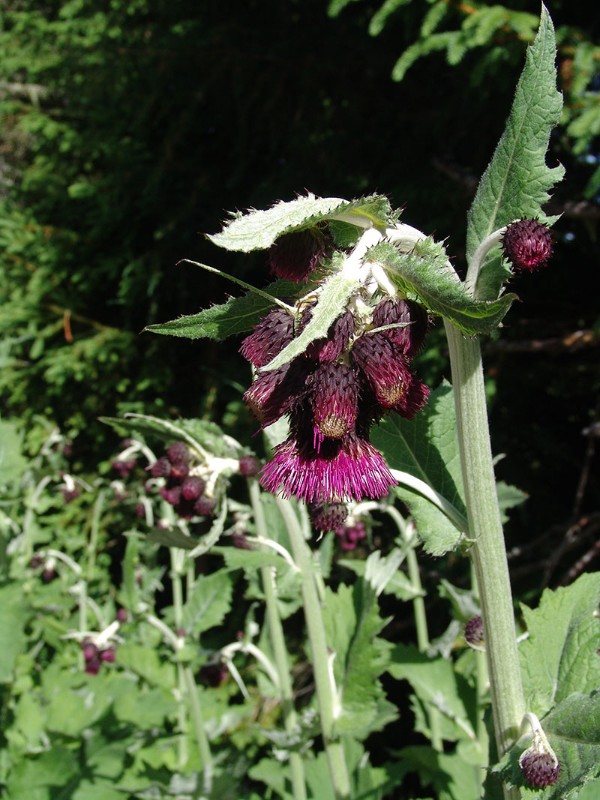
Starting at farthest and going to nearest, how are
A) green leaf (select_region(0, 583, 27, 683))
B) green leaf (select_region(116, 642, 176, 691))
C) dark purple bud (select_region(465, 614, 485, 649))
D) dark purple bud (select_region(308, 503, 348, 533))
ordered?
green leaf (select_region(116, 642, 176, 691)) → green leaf (select_region(0, 583, 27, 683)) → dark purple bud (select_region(465, 614, 485, 649)) → dark purple bud (select_region(308, 503, 348, 533))

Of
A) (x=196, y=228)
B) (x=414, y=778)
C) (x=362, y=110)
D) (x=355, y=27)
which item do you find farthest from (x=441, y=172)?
(x=414, y=778)

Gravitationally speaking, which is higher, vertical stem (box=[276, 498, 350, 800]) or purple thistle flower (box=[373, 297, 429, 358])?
purple thistle flower (box=[373, 297, 429, 358])

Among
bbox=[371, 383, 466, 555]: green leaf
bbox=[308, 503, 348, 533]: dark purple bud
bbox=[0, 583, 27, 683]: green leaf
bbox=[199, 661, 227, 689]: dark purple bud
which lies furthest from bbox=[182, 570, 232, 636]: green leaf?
bbox=[371, 383, 466, 555]: green leaf

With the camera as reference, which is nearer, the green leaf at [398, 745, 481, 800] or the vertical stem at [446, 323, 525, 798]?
the vertical stem at [446, 323, 525, 798]

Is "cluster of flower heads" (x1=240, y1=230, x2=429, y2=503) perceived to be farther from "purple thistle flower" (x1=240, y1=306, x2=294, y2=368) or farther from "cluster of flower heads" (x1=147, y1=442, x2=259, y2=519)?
"cluster of flower heads" (x1=147, y1=442, x2=259, y2=519)

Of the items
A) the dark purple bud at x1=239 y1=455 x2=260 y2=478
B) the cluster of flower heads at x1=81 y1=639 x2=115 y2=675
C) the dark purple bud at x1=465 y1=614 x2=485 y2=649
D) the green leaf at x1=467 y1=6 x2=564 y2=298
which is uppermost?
the green leaf at x1=467 y1=6 x2=564 y2=298

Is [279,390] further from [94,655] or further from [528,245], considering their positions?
[94,655]

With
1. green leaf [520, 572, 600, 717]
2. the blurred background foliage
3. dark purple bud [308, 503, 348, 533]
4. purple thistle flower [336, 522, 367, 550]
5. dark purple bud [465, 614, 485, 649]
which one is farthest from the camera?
the blurred background foliage
